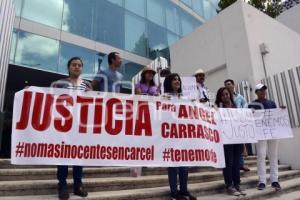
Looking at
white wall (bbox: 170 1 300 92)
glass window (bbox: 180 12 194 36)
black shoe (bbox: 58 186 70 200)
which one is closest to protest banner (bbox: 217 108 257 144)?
black shoe (bbox: 58 186 70 200)

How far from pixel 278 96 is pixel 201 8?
1296 cm

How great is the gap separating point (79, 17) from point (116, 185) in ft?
32.6

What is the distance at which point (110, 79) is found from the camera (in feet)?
14.7

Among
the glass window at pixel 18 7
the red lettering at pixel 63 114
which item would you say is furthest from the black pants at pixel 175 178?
the glass window at pixel 18 7

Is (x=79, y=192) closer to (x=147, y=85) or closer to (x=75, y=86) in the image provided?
(x=75, y=86)

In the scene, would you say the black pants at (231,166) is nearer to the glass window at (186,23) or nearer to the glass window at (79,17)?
the glass window at (79,17)

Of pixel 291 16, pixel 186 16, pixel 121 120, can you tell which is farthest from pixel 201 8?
pixel 121 120

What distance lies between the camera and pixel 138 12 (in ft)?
49.1

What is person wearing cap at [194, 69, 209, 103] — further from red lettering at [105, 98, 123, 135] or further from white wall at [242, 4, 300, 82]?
white wall at [242, 4, 300, 82]

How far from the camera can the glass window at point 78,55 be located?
37.1 feet

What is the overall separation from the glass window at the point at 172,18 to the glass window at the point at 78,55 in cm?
576

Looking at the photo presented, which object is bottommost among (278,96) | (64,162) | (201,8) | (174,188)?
(174,188)

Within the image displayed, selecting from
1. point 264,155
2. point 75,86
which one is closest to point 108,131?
point 75,86

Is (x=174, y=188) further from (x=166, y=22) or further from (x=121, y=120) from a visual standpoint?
(x=166, y=22)
